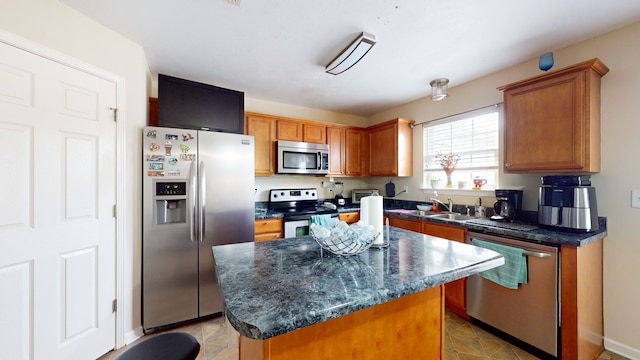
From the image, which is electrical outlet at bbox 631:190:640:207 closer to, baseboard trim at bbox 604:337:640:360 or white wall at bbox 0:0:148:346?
baseboard trim at bbox 604:337:640:360

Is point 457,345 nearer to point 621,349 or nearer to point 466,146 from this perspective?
point 621,349

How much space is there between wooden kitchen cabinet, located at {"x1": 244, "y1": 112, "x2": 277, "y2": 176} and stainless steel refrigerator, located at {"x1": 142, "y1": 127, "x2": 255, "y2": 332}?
2.05ft

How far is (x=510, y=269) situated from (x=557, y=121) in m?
1.20

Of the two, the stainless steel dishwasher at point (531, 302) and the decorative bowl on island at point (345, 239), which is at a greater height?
the decorative bowl on island at point (345, 239)

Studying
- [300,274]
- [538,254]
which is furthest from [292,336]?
[538,254]

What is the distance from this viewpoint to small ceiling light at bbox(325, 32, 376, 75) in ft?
6.17

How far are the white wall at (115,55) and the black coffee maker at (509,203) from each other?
325 cm

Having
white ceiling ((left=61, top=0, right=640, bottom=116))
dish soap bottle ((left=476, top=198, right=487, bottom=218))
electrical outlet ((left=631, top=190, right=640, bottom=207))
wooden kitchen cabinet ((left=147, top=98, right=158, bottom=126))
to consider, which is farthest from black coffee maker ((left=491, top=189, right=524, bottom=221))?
wooden kitchen cabinet ((left=147, top=98, right=158, bottom=126))

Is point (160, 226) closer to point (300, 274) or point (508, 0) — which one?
point (300, 274)

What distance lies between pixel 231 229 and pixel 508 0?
9.09 feet

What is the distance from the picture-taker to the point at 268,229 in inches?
109

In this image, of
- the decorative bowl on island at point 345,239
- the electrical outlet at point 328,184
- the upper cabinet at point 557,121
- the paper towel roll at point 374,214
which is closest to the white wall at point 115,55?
the decorative bowl on island at point 345,239

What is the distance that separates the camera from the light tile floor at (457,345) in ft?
5.91

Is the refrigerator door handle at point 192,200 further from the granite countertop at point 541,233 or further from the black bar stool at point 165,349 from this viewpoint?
the granite countertop at point 541,233
